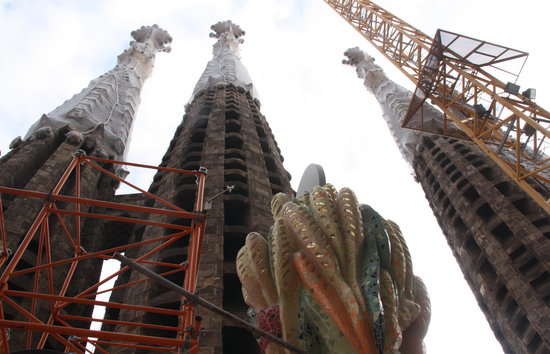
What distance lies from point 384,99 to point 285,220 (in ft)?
147

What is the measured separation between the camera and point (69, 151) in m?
26.8

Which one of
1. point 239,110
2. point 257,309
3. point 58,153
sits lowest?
point 257,309

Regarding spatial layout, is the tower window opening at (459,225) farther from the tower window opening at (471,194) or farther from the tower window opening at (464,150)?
the tower window opening at (464,150)

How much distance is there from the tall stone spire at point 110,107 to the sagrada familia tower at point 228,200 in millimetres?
118

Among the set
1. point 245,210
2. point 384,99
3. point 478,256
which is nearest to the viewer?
point 245,210

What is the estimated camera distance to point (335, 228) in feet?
23.8

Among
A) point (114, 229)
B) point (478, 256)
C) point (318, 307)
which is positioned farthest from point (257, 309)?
point (478, 256)

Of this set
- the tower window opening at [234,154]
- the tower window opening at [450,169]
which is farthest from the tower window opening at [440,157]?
the tower window opening at [234,154]

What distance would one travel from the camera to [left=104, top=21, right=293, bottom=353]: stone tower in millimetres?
13867

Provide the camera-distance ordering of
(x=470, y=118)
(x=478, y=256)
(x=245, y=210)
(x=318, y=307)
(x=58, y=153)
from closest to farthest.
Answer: (x=318, y=307) → (x=245, y=210) → (x=58, y=153) → (x=470, y=118) → (x=478, y=256)

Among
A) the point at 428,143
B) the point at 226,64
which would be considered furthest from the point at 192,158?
the point at 226,64

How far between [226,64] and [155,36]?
15778 mm

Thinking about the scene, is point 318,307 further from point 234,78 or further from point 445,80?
point 234,78

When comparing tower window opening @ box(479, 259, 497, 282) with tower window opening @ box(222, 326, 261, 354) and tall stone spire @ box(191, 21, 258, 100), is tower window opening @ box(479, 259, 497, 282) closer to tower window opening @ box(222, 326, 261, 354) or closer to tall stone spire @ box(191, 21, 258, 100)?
tower window opening @ box(222, 326, 261, 354)
